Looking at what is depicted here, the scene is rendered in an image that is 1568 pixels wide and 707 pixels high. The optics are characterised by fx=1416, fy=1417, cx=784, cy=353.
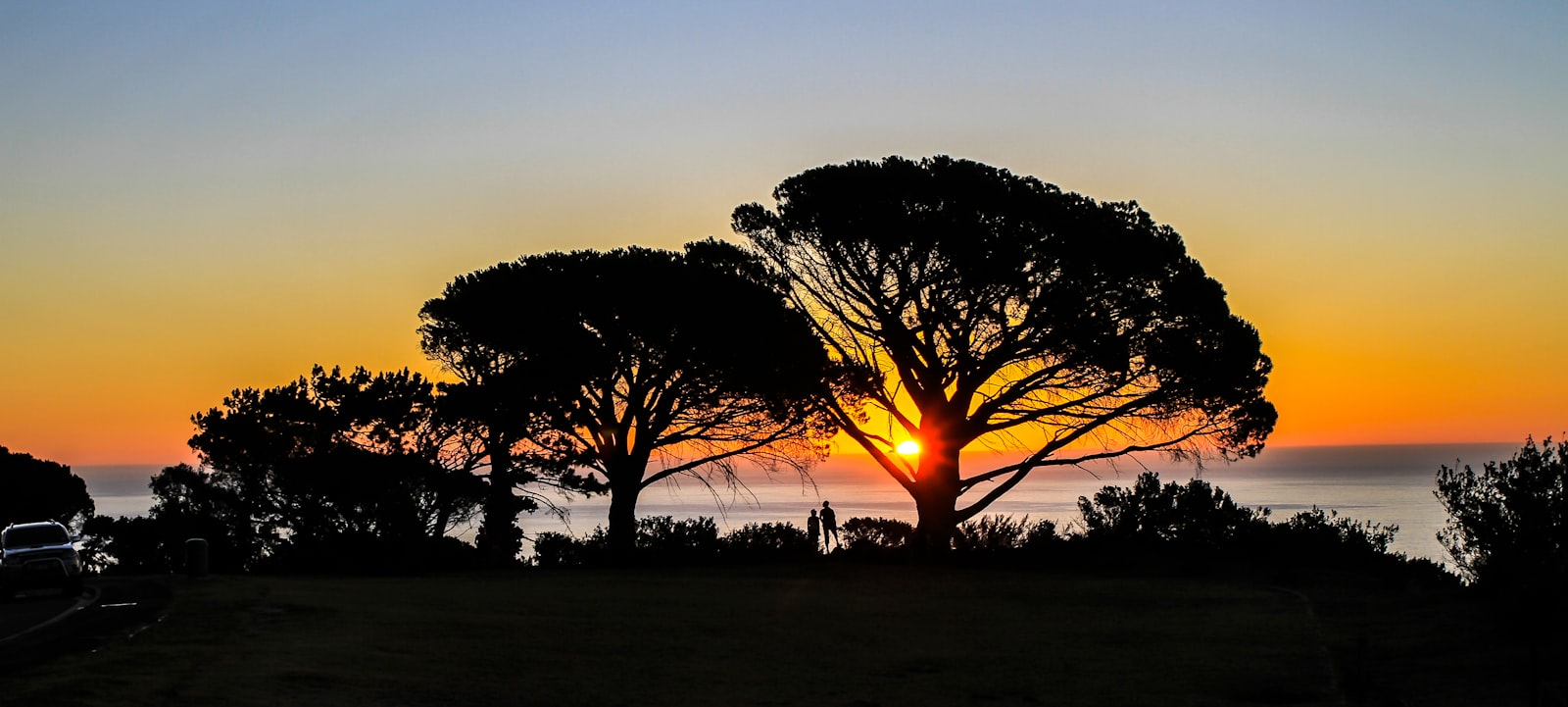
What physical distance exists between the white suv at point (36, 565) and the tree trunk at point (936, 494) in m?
21.5

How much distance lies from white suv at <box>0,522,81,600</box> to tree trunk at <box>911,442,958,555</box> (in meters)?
21.5

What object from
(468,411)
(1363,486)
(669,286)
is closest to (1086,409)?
(669,286)

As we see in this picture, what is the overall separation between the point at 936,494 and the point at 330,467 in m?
18.6

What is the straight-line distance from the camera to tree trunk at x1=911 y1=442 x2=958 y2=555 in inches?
1585

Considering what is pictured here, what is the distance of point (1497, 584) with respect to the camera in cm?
2409

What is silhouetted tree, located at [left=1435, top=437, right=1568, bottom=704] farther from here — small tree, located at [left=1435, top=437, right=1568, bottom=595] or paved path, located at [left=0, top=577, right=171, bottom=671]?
paved path, located at [left=0, top=577, right=171, bottom=671]

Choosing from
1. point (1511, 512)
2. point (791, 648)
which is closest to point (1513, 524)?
point (1511, 512)

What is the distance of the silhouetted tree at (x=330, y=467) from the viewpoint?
4375 cm

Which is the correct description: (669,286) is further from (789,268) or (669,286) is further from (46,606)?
(46,606)

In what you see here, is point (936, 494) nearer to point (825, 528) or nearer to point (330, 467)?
point (825, 528)

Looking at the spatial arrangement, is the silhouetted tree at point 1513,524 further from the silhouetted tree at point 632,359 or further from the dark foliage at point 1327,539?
the silhouetted tree at point 632,359

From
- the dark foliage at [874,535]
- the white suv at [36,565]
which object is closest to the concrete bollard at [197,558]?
the white suv at [36,565]

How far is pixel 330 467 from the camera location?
143 feet

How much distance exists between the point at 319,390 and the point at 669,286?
501 inches
